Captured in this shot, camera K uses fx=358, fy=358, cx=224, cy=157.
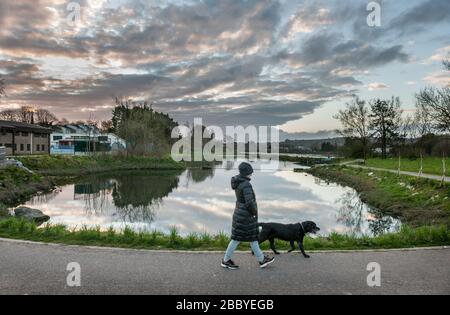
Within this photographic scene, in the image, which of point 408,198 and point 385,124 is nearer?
point 408,198

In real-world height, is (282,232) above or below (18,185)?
above

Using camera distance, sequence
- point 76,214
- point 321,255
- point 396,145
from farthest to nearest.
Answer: point 396,145
point 76,214
point 321,255

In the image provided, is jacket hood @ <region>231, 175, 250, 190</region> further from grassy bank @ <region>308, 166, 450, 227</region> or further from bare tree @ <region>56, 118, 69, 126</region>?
bare tree @ <region>56, 118, 69, 126</region>

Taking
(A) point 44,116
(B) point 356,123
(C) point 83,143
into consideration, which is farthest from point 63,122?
(B) point 356,123

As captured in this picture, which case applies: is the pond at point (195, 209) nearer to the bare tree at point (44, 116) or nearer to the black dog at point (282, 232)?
the black dog at point (282, 232)

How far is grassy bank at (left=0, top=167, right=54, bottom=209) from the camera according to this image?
71.8 feet

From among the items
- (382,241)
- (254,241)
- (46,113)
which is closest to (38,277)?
(254,241)

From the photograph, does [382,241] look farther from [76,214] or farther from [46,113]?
[46,113]

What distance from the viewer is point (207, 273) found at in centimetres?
589

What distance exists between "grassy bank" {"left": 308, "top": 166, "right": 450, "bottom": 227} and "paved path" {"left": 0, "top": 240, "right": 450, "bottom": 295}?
6327 mm

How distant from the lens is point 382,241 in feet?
27.0

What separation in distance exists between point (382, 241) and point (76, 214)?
46.7ft

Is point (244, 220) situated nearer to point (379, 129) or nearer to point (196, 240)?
point (196, 240)

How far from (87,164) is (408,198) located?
40.4 m
